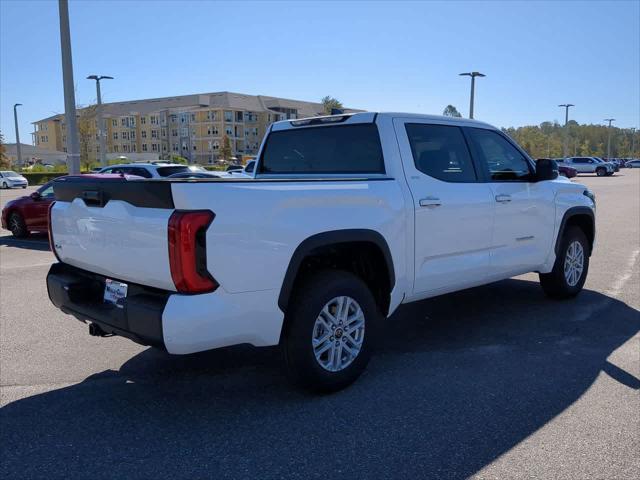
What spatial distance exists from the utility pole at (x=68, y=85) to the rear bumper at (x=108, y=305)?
8.31 metres

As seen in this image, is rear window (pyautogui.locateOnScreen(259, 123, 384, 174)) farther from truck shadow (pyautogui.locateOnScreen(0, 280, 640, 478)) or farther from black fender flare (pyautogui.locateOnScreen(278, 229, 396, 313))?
truck shadow (pyautogui.locateOnScreen(0, 280, 640, 478))

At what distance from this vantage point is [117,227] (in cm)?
346

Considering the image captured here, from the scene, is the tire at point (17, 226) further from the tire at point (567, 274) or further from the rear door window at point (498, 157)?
the tire at point (567, 274)

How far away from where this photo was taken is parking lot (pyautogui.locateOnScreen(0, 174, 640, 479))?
3059 millimetres

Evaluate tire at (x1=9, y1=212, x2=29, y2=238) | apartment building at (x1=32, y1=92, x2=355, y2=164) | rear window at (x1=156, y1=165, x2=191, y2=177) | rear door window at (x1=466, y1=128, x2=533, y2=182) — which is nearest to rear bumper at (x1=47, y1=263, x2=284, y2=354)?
rear door window at (x1=466, y1=128, x2=533, y2=182)

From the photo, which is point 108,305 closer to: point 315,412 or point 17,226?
point 315,412

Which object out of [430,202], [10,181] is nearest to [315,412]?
[430,202]

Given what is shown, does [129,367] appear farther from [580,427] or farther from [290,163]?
[580,427]

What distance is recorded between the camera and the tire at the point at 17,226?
1317cm

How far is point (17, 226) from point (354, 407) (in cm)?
1199

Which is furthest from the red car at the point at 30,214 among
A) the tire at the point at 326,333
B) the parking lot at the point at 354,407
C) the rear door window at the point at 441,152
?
the tire at the point at 326,333

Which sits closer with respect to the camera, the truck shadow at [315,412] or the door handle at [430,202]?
the truck shadow at [315,412]

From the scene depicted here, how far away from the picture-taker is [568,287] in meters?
6.42

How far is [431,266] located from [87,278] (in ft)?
8.38
